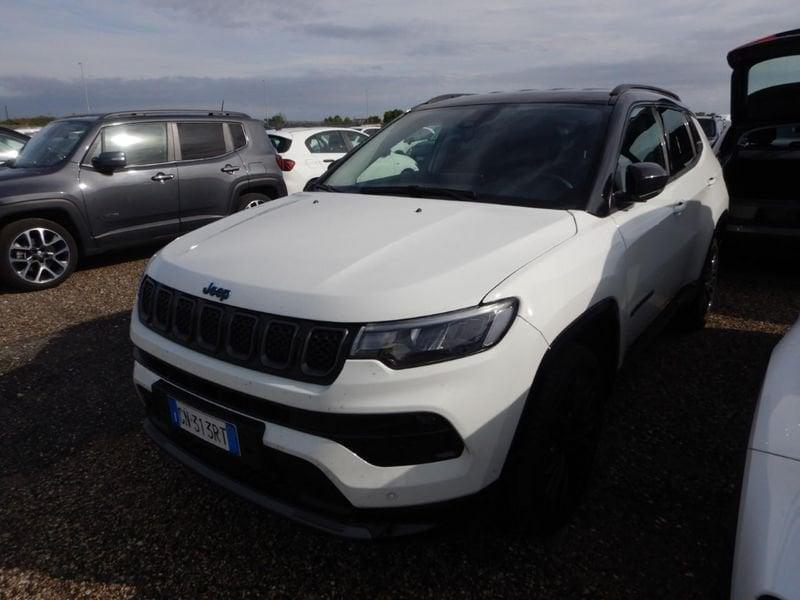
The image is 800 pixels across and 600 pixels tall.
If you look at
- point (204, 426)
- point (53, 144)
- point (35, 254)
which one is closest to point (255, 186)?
point (53, 144)

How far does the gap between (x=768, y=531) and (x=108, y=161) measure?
641 centimetres

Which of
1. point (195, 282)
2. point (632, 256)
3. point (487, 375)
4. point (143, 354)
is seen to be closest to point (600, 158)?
point (632, 256)

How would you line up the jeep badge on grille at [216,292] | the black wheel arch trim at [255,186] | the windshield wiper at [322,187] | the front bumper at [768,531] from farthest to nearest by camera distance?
the black wheel arch trim at [255,186] < the windshield wiper at [322,187] < the jeep badge on grille at [216,292] < the front bumper at [768,531]

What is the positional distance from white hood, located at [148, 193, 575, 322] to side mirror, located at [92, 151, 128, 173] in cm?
411

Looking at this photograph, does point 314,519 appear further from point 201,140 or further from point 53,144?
point 53,144

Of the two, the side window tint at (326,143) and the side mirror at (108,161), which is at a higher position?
the side mirror at (108,161)

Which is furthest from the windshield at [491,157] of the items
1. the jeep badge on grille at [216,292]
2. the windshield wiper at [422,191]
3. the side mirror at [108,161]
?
the side mirror at [108,161]

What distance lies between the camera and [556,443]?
212 cm

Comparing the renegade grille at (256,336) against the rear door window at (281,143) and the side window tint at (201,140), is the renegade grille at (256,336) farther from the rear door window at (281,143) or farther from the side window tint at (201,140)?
the rear door window at (281,143)

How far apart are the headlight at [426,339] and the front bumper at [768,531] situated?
0.74 meters

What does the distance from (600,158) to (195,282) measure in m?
1.78

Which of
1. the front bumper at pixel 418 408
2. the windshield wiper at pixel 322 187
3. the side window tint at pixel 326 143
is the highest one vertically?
the windshield wiper at pixel 322 187

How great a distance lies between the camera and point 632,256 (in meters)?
2.62

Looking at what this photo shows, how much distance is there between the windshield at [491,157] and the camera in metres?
2.64
